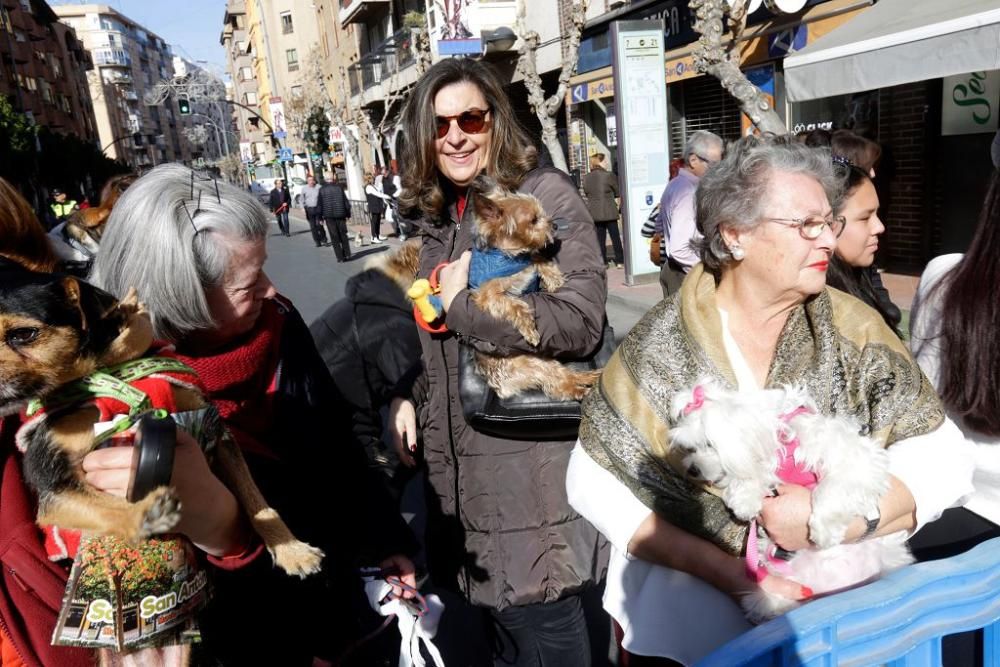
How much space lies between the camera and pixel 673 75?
1408cm

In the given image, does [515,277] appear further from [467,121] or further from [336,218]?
[336,218]

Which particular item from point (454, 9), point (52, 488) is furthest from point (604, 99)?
point (52, 488)

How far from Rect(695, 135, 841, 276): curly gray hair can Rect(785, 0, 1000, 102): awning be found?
5.65 m

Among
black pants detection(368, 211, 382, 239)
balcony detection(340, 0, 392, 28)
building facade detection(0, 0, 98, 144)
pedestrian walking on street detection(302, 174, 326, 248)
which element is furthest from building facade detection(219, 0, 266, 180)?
black pants detection(368, 211, 382, 239)

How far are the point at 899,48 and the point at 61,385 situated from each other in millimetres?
7939

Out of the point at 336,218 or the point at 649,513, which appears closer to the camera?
the point at 649,513

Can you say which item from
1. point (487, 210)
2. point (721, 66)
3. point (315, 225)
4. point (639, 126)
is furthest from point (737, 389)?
point (315, 225)

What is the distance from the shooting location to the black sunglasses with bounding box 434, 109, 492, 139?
2258 millimetres

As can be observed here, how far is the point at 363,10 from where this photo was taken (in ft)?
108

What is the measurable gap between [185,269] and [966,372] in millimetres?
2093

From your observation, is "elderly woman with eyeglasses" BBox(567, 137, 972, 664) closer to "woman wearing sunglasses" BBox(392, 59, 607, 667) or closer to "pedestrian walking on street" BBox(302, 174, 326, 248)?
"woman wearing sunglasses" BBox(392, 59, 607, 667)

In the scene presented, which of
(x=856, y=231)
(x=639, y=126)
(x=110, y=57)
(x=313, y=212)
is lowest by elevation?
(x=313, y=212)

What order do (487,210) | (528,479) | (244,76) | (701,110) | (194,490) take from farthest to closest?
(244,76) < (701,110) < (528,479) < (487,210) < (194,490)

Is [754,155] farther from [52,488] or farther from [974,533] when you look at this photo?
[52,488]
